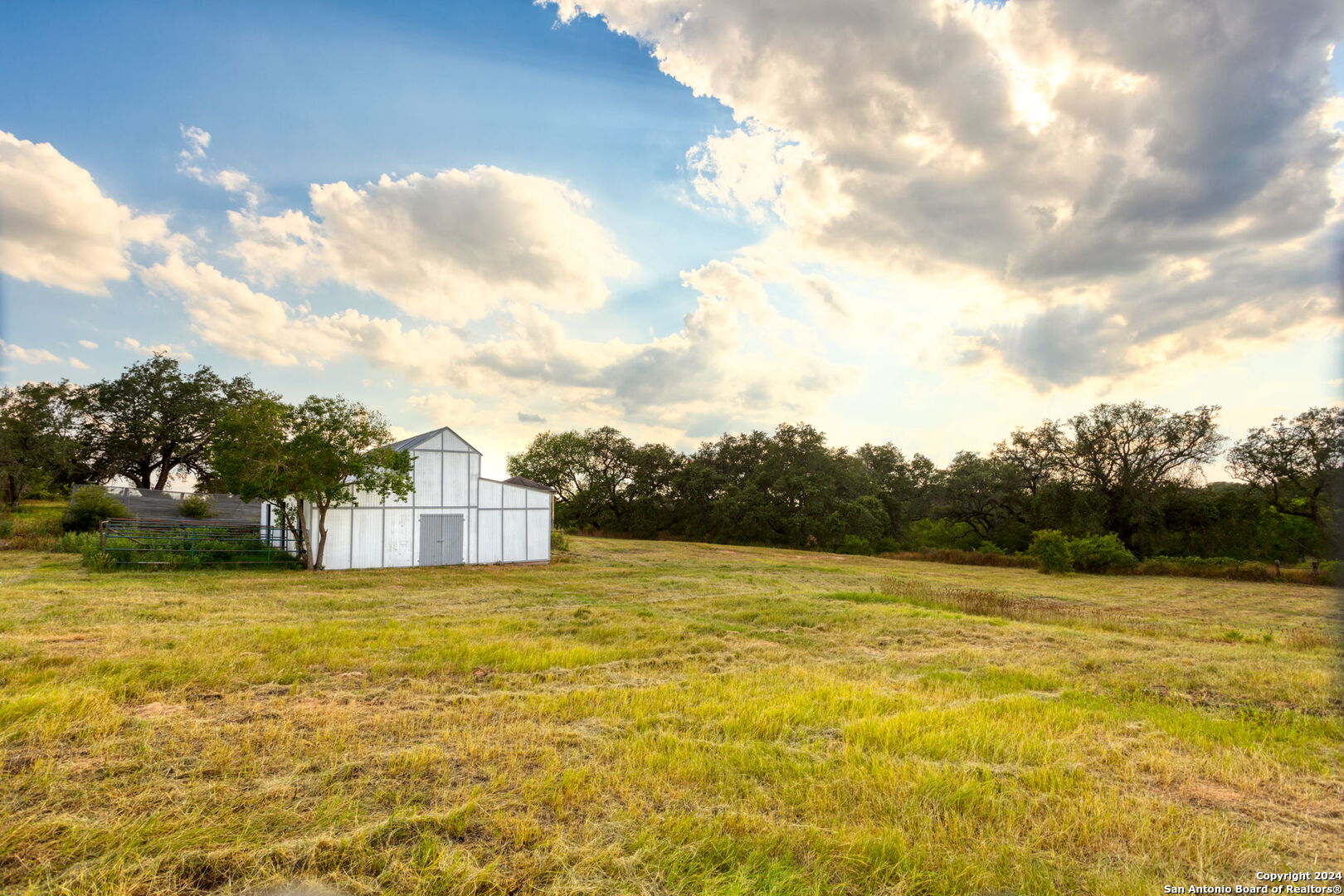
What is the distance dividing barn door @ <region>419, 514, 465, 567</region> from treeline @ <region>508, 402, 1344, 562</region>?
28575 mm

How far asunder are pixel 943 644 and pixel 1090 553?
85.5 feet

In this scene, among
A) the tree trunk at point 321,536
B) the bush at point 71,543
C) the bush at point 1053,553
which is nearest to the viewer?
the tree trunk at point 321,536

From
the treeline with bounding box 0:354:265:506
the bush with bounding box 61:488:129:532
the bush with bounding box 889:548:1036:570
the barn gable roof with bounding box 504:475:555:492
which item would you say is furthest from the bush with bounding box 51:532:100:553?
the bush with bounding box 889:548:1036:570

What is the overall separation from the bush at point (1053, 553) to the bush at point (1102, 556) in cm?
42

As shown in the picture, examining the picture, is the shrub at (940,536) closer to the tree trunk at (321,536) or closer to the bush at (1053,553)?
the bush at (1053,553)

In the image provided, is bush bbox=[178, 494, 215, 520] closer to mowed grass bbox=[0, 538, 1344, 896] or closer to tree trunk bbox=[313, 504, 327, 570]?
tree trunk bbox=[313, 504, 327, 570]

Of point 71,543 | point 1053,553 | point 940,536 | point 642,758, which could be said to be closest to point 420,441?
point 71,543

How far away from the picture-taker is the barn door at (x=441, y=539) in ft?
75.3

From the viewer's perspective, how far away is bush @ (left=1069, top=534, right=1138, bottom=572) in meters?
30.2

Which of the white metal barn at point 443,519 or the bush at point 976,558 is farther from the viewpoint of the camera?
the bush at point 976,558

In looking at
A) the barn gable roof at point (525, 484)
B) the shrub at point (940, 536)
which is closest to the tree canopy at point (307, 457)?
the barn gable roof at point (525, 484)

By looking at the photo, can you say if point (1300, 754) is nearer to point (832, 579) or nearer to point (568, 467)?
point (832, 579)

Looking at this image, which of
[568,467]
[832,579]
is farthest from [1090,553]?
[568,467]

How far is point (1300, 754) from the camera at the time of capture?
5.33 meters
